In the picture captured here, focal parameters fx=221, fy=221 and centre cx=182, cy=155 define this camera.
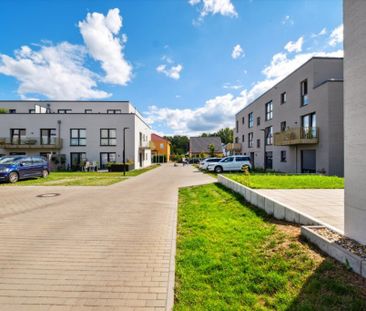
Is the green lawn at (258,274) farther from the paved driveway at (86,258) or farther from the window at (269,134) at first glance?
the window at (269,134)

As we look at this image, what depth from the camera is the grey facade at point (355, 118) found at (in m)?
3.62

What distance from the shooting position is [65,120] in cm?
2869

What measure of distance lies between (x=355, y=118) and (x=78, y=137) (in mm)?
29995

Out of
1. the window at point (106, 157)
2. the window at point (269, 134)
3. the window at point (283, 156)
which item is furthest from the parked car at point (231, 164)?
the window at point (106, 157)

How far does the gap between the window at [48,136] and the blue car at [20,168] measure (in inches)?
431

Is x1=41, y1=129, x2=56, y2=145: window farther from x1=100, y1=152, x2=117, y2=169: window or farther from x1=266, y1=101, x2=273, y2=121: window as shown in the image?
x1=266, y1=101, x2=273, y2=121: window

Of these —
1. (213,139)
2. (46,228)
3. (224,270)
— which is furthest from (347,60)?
(213,139)

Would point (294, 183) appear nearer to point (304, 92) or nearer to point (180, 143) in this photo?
point (304, 92)

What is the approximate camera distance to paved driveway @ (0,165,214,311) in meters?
2.92

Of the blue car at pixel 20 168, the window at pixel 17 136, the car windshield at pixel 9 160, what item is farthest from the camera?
the window at pixel 17 136

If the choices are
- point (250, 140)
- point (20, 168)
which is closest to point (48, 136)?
point (20, 168)

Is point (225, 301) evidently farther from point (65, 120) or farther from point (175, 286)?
point (65, 120)

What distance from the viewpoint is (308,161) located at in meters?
20.1

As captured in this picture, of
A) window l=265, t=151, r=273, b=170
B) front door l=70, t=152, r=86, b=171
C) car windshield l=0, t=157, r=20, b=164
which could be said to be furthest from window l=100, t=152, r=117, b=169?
window l=265, t=151, r=273, b=170
